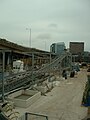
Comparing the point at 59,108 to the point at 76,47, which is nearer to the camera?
the point at 59,108

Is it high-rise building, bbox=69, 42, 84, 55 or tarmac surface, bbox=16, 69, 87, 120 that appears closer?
tarmac surface, bbox=16, 69, 87, 120

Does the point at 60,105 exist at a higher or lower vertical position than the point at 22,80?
lower

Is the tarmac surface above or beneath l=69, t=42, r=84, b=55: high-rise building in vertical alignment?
beneath

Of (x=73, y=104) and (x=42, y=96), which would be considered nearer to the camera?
(x=73, y=104)

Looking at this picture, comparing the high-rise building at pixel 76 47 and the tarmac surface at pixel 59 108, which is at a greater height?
the high-rise building at pixel 76 47

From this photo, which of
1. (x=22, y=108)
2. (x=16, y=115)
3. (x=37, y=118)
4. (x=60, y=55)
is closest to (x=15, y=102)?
(x=22, y=108)

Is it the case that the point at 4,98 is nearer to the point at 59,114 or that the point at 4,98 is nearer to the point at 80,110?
the point at 59,114

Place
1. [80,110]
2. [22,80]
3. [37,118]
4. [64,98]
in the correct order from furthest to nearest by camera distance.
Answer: [22,80]
[64,98]
[80,110]
[37,118]

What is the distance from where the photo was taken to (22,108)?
8391 millimetres

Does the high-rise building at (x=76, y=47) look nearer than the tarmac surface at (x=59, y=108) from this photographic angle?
No

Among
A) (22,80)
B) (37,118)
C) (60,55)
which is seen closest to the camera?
(37,118)

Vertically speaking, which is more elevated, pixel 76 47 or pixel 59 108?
pixel 76 47

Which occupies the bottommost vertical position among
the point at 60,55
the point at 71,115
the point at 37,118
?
the point at 71,115

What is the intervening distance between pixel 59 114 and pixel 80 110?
1.09 m
